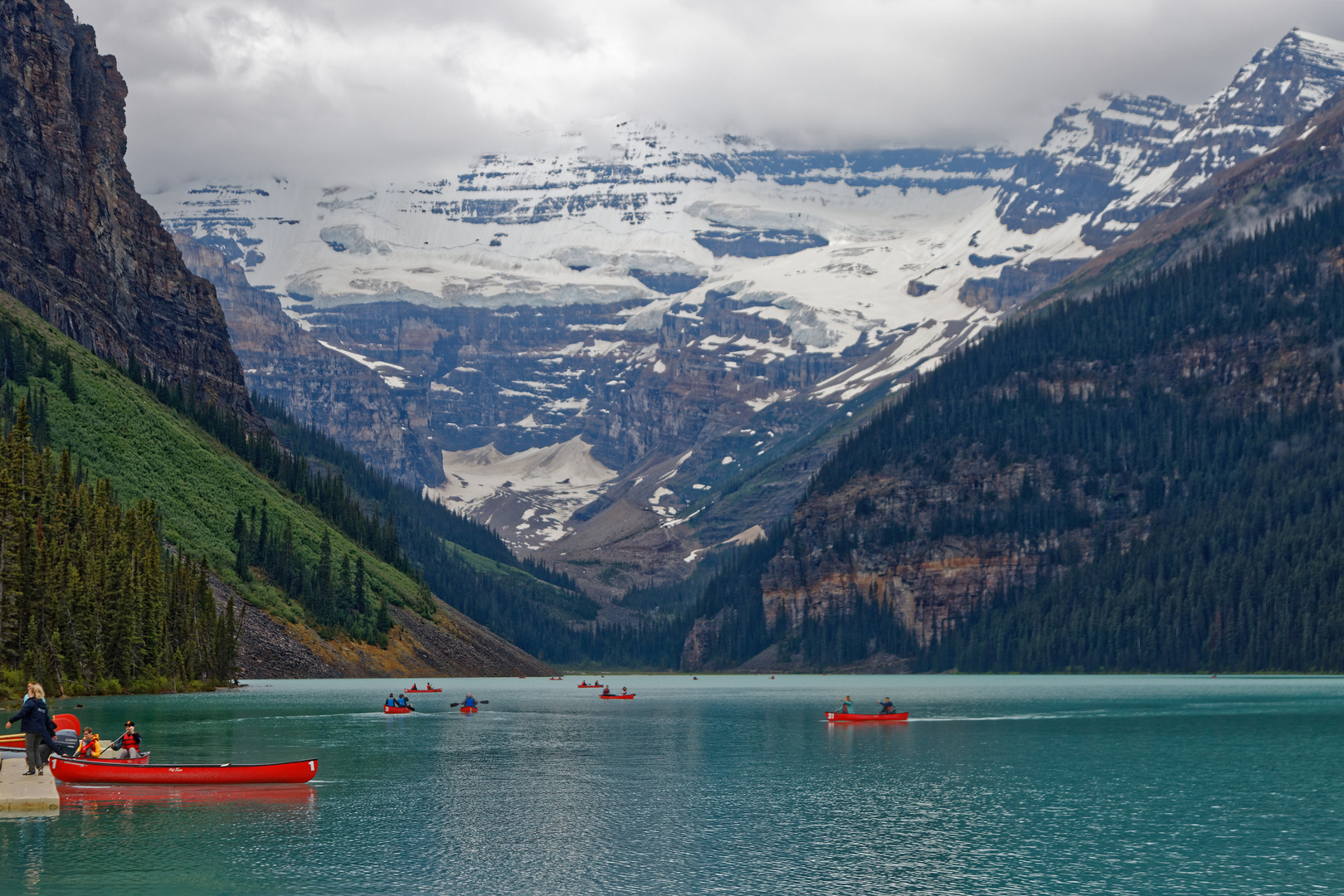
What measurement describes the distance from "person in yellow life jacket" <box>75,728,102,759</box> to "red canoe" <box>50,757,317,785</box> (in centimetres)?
81

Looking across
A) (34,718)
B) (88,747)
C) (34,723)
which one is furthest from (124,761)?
(34,718)

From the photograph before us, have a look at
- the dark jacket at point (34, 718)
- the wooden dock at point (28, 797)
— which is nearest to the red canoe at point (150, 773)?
the wooden dock at point (28, 797)

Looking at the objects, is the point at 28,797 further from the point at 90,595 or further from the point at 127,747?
the point at 90,595

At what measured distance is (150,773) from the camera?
257ft

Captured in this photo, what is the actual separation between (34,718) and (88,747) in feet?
34.6

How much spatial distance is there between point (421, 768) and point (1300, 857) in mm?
56505

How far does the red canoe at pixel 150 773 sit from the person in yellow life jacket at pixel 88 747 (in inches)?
31.7

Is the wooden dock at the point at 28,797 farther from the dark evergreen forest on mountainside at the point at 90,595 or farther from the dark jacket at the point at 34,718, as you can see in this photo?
the dark evergreen forest on mountainside at the point at 90,595

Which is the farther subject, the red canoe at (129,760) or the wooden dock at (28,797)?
the red canoe at (129,760)

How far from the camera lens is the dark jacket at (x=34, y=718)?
229ft

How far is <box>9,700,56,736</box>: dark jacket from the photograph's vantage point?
69.8 metres

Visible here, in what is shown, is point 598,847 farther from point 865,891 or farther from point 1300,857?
point 1300,857

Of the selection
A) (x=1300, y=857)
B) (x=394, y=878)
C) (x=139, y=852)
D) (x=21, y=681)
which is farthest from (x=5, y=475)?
(x=1300, y=857)

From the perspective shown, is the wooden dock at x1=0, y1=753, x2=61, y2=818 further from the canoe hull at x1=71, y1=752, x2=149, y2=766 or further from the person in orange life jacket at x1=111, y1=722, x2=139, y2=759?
the person in orange life jacket at x1=111, y1=722, x2=139, y2=759
